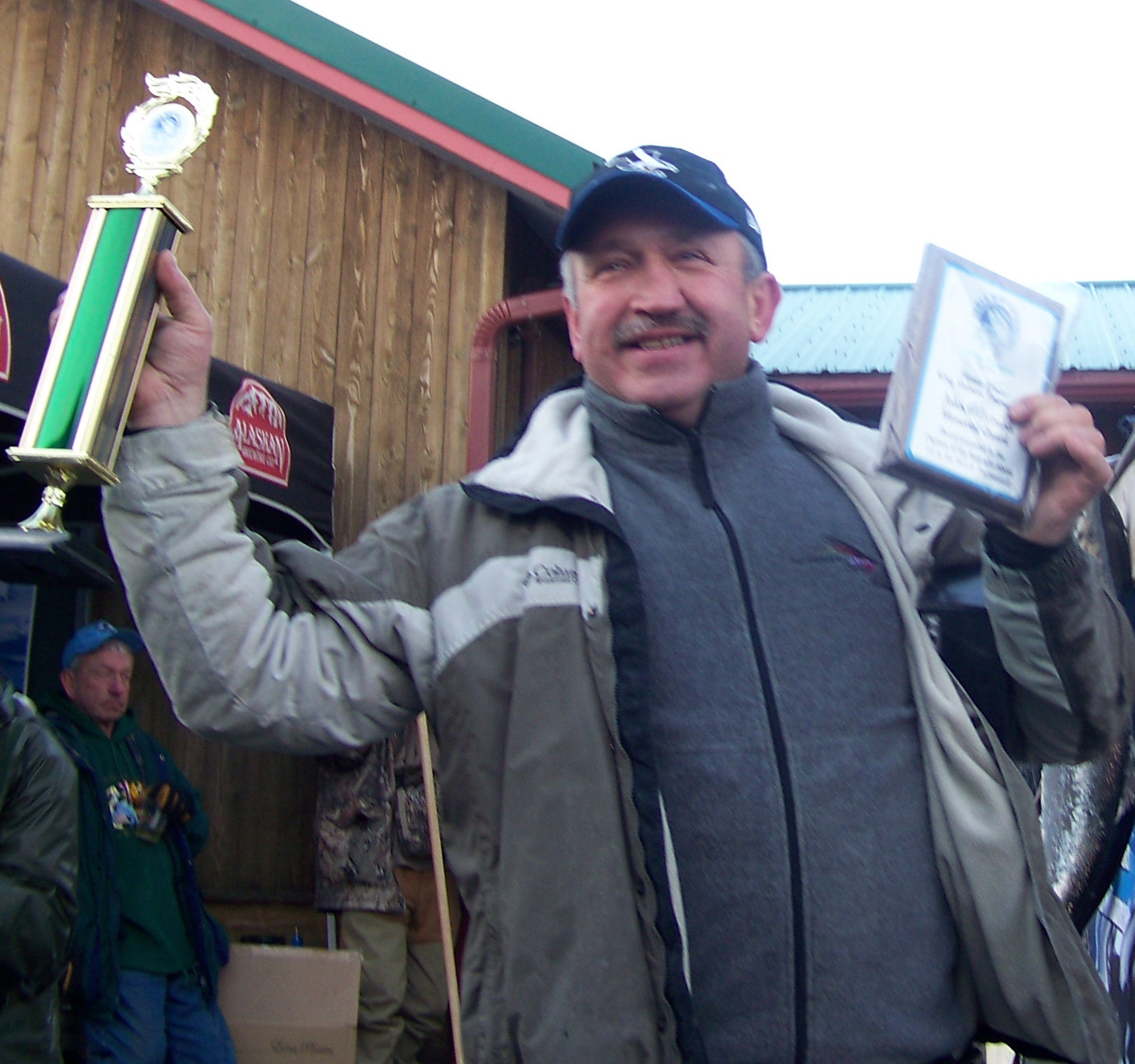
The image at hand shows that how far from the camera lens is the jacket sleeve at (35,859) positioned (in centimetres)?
360

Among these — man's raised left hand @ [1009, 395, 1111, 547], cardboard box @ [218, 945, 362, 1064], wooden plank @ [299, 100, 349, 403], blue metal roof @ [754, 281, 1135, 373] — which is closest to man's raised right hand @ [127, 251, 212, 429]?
man's raised left hand @ [1009, 395, 1111, 547]

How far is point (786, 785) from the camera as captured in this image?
1558mm

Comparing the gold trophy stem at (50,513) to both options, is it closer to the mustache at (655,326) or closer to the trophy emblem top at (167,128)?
the trophy emblem top at (167,128)

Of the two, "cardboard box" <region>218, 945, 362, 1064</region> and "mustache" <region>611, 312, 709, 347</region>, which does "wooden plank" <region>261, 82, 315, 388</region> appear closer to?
"cardboard box" <region>218, 945, 362, 1064</region>

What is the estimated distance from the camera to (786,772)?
5.13ft

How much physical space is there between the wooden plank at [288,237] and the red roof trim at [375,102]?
0.22 meters

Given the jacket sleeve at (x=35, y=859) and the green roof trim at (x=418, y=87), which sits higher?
the green roof trim at (x=418, y=87)

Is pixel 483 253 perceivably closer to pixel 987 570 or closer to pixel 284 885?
pixel 284 885

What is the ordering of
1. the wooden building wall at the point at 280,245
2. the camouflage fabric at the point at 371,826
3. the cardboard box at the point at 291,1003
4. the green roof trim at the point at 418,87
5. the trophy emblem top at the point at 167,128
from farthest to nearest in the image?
the wooden building wall at the point at 280,245 < the green roof trim at the point at 418,87 < the camouflage fabric at the point at 371,826 < the cardboard box at the point at 291,1003 < the trophy emblem top at the point at 167,128

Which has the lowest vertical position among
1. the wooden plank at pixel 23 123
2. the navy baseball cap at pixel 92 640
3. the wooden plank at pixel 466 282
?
the navy baseball cap at pixel 92 640

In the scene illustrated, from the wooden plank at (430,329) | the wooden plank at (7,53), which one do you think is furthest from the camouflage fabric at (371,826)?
the wooden plank at (7,53)

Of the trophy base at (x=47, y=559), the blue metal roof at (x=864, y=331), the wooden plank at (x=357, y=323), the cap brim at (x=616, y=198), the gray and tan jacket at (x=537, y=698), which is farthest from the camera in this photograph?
the blue metal roof at (x=864, y=331)

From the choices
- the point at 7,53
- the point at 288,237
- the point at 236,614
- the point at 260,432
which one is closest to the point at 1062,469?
the point at 236,614

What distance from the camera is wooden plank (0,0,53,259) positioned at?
20.3ft
